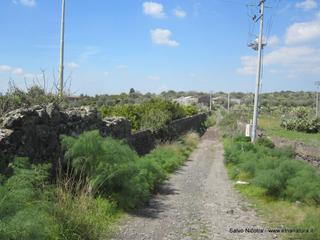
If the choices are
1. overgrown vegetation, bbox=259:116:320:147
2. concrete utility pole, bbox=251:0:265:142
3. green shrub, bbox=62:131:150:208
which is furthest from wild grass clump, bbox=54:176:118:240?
overgrown vegetation, bbox=259:116:320:147

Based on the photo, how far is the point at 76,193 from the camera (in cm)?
884

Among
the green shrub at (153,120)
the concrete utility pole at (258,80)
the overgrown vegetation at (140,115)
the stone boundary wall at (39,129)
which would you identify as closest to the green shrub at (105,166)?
the stone boundary wall at (39,129)

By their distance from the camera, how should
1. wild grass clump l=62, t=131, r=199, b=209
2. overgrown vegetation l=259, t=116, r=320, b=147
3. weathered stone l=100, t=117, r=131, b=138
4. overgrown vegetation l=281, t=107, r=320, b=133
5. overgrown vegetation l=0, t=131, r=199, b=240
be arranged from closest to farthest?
overgrown vegetation l=0, t=131, r=199, b=240 < wild grass clump l=62, t=131, r=199, b=209 < weathered stone l=100, t=117, r=131, b=138 < overgrown vegetation l=259, t=116, r=320, b=147 < overgrown vegetation l=281, t=107, r=320, b=133

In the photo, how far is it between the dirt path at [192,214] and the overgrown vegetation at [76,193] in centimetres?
49

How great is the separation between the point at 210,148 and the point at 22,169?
23816 mm

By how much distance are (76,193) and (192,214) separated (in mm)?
3154

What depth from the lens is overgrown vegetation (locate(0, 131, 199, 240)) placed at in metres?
5.72

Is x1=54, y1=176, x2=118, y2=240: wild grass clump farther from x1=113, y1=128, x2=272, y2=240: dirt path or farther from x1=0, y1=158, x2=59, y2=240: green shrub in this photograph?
x1=113, y1=128, x2=272, y2=240: dirt path

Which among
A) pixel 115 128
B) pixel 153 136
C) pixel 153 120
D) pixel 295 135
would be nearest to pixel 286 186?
pixel 115 128

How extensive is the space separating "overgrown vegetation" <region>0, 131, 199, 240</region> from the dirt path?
494 millimetres

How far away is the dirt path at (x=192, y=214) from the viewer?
8969mm

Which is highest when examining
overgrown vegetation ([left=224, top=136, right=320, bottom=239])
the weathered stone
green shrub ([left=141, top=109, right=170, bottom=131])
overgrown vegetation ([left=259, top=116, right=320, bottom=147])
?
the weathered stone

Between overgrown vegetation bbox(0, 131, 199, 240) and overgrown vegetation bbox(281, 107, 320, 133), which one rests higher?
overgrown vegetation bbox(0, 131, 199, 240)

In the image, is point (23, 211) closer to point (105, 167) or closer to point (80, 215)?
point (80, 215)
